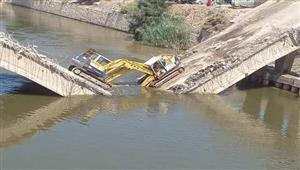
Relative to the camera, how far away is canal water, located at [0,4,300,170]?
69.3 feet

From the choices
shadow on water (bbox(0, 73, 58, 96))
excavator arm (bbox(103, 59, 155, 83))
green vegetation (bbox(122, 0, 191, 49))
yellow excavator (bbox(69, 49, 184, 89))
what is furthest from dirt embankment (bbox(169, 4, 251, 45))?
shadow on water (bbox(0, 73, 58, 96))

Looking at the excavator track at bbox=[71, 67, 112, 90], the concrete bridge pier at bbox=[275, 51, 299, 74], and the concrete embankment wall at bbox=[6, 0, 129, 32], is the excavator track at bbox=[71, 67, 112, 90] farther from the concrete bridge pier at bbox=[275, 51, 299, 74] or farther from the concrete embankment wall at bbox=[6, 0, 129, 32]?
the concrete embankment wall at bbox=[6, 0, 129, 32]

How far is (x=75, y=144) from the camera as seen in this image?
22.2m

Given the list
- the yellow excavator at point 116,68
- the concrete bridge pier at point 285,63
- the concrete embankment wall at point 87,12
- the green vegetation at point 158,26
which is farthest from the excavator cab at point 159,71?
the concrete embankment wall at point 87,12

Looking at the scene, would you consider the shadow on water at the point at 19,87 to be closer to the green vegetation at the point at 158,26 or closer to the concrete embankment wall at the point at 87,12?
the green vegetation at the point at 158,26

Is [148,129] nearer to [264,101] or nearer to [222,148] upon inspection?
[222,148]

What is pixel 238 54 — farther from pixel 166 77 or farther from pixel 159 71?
pixel 159 71

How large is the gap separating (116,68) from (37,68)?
16.4 ft

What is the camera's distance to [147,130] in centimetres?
2486

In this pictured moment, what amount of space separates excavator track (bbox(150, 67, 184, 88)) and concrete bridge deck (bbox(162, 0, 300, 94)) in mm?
247

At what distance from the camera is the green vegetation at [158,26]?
51.9m

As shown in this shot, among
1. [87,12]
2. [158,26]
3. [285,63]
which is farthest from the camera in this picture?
[87,12]

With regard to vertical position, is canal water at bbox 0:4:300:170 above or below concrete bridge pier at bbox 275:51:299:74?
below

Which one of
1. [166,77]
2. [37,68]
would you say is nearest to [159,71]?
[166,77]
